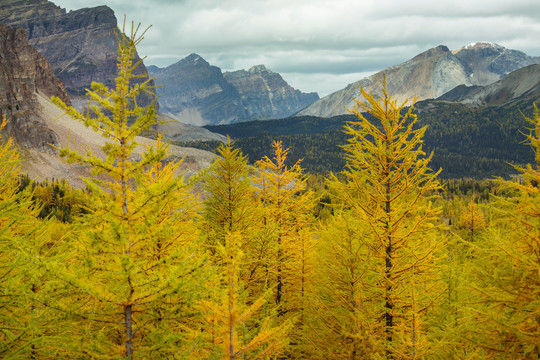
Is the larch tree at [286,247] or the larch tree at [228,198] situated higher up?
the larch tree at [228,198]

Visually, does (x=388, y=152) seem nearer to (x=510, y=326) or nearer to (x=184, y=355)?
(x=510, y=326)

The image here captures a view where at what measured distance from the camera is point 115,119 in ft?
21.5

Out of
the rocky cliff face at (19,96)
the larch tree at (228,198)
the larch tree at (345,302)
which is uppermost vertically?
the rocky cliff face at (19,96)

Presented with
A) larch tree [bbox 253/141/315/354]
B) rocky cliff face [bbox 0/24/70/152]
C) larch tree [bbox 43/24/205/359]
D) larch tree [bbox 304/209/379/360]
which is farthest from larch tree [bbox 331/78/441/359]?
rocky cliff face [bbox 0/24/70/152]

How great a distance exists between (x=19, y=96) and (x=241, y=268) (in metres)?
144

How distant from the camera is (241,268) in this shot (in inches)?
444

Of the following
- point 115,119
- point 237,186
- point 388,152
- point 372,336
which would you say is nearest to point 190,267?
point 115,119

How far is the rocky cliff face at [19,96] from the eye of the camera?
11506 cm

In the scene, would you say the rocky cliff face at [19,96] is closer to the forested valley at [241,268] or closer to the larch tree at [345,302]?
the forested valley at [241,268]

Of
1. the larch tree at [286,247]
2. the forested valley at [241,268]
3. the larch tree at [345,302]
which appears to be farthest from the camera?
the larch tree at [286,247]

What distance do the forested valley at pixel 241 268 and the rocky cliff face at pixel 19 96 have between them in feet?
399

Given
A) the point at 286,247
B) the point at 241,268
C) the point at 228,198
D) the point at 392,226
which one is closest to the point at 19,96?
the point at 228,198

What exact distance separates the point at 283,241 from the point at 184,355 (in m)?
11.6

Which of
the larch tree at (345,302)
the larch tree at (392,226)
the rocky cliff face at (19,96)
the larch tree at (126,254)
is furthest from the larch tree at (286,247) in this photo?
the rocky cliff face at (19,96)
